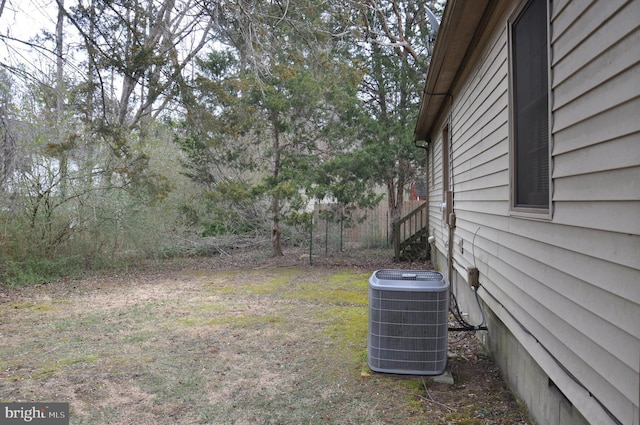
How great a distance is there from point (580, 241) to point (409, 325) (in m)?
1.79

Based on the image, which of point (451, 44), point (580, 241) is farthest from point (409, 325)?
point (451, 44)

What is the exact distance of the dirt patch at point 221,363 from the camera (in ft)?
10.3

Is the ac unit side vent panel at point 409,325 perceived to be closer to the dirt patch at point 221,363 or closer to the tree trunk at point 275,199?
the dirt patch at point 221,363

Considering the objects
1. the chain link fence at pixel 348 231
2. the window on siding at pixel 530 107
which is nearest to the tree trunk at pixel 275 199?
the chain link fence at pixel 348 231

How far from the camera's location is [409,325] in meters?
3.56

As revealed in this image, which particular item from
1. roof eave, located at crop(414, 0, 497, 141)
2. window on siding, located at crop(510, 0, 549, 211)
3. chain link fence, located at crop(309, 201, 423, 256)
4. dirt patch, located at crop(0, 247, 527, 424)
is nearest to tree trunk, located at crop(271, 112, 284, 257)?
chain link fence, located at crop(309, 201, 423, 256)

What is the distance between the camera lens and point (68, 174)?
30.3 feet

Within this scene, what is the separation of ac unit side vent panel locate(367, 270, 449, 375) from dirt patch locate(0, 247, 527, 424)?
0.15 metres

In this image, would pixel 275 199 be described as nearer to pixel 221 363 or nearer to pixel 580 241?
pixel 221 363

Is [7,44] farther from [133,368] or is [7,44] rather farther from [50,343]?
[133,368]

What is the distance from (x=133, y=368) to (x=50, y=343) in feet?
5.09

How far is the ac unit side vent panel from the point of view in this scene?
3.53 metres

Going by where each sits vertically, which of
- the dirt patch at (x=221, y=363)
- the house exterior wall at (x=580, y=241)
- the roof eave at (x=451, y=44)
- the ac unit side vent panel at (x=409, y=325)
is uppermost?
the roof eave at (x=451, y=44)

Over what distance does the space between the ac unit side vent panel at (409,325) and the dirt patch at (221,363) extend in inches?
5.7
